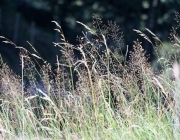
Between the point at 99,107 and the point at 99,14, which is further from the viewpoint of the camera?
the point at 99,14

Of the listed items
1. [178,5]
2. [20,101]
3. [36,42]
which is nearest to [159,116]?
[20,101]

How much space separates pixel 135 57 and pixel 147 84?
0.20 meters

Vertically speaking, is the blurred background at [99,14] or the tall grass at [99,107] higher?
the blurred background at [99,14]

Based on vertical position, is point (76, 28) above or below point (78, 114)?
above

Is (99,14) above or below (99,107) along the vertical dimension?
above

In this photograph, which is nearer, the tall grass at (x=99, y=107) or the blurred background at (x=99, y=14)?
the tall grass at (x=99, y=107)

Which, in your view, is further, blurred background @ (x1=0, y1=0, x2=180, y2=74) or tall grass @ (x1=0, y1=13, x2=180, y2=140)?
blurred background @ (x1=0, y1=0, x2=180, y2=74)

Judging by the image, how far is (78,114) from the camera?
8.38 feet

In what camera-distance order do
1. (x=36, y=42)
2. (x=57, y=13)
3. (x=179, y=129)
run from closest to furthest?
(x=179, y=129)
(x=57, y=13)
(x=36, y=42)

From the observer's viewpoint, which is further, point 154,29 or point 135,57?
point 154,29

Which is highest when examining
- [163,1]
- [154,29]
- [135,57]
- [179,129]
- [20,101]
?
[163,1]

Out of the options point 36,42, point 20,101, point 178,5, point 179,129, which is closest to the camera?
point 179,129

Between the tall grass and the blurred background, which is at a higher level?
the blurred background

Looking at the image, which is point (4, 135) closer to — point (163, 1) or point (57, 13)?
point (163, 1)
